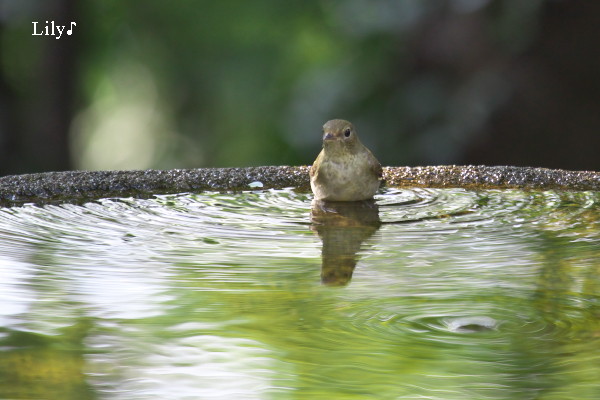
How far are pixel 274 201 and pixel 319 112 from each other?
372cm

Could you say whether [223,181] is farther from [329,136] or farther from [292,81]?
[292,81]

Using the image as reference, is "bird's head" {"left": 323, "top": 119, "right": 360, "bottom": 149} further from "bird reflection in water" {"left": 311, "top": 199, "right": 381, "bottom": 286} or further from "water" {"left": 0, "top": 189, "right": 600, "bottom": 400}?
"water" {"left": 0, "top": 189, "right": 600, "bottom": 400}

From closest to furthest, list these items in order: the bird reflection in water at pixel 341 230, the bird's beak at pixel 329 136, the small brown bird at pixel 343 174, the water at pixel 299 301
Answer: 1. the water at pixel 299 301
2. the bird reflection in water at pixel 341 230
3. the small brown bird at pixel 343 174
4. the bird's beak at pixel 329 136

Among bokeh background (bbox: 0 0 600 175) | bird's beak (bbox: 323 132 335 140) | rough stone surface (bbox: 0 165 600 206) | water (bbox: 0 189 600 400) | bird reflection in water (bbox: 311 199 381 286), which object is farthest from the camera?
bokeh background (bbox: 0 0 600 175)

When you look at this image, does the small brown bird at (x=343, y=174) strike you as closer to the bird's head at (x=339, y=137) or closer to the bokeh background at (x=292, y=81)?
the bird's head at (x=339, y=137)

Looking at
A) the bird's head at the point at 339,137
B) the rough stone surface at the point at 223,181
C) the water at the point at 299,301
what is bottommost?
the water at the point at 299,301

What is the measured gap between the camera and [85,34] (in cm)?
909

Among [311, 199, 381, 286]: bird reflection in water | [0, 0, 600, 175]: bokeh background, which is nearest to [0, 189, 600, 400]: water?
[311, 199, 381, 286]: bird reflection in water

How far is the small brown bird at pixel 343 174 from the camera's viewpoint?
3.86 meters

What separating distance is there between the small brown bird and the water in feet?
0.78

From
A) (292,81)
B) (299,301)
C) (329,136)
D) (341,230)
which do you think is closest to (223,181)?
(329,136)

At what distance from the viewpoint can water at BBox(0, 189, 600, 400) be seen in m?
1.70

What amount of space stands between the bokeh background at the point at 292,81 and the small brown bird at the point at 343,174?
2.68 metres

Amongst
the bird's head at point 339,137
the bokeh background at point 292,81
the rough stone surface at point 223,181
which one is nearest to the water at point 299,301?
the rough stone surface at point 223,181
